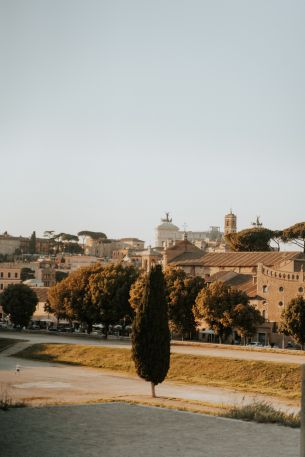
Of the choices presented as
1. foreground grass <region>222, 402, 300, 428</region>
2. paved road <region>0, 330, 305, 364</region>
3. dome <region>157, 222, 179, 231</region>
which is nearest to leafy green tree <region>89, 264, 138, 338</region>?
paved road <region>0, 330, 305, 364</region>

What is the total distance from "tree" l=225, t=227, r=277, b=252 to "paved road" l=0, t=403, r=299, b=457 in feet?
289

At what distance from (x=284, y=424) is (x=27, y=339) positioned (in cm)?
5135

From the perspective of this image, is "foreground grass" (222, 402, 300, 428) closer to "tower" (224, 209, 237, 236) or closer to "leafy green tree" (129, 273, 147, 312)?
"leafy green tree" (129, 273, 147, 312)

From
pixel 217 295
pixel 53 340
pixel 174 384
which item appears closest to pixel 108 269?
pixel 53 340

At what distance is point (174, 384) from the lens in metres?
47.3

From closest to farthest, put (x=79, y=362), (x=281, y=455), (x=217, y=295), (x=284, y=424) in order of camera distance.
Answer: (x=281, y=455) → (x=284, y=424) → (x=79, y=362) → (x=217, y=295)

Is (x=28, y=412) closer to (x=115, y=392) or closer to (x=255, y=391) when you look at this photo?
(x=115, y=392)

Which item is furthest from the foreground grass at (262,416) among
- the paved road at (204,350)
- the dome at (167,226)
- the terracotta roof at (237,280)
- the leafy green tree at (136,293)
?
the dome at (167,226)

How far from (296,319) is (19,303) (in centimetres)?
3878

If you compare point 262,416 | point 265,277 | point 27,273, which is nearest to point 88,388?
point 262,416

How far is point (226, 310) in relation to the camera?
2623 inches

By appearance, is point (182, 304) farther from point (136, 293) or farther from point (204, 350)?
point (204, 350)

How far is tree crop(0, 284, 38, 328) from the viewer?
9025 cm

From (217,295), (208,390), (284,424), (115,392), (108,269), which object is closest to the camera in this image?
(284,424)
